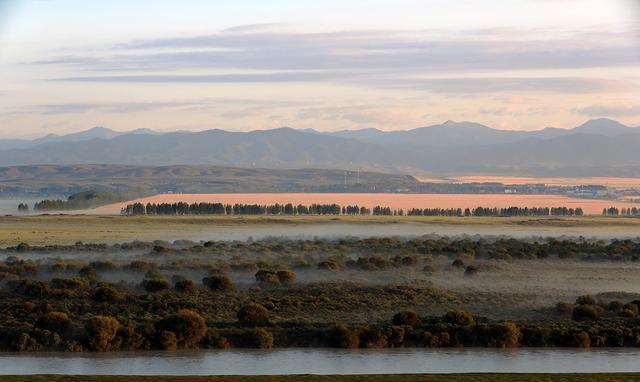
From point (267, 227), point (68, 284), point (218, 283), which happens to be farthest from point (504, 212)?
point (68, 284)

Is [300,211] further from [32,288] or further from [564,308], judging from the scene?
[564,308]

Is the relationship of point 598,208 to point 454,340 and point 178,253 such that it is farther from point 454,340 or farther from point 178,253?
point 454,340

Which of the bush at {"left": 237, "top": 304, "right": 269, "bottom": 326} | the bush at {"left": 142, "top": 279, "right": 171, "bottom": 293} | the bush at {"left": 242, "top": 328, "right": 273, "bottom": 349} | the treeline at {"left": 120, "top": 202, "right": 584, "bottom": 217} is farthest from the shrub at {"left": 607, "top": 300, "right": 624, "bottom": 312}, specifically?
the treeline at {"left": 120, "top": 202, "right": 584, "bottom": 217}

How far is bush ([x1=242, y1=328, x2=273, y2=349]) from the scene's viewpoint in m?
33.0

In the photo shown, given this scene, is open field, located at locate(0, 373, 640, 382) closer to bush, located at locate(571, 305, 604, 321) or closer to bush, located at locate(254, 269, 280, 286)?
bush, located at locate(571, 305, 604, 321)

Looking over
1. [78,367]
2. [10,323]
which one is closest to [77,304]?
[10,323]

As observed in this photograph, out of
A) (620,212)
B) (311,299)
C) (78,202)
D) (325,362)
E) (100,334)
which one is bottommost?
(78,202)

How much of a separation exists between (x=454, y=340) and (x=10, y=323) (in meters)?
14.1

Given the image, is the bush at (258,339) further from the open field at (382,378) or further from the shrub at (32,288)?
the shrub at (32,288)

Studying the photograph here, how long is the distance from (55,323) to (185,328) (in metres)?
4.09

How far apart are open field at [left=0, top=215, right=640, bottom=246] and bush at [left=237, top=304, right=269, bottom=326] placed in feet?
137

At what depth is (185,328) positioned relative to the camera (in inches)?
1304

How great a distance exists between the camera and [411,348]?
109ft

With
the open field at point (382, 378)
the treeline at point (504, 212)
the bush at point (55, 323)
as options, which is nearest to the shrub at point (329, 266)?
the bush at point (55, 323)
